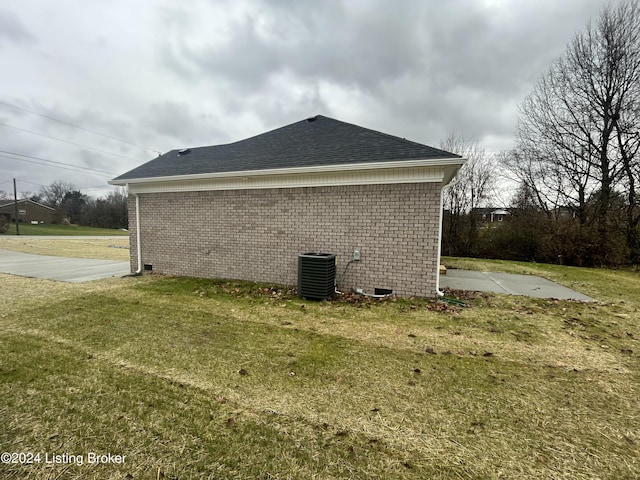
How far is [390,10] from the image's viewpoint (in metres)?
8.33

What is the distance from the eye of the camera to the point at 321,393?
2584mm

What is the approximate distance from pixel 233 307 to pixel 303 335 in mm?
2008

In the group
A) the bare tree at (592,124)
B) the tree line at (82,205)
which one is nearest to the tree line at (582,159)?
the bare tree at (592,124)

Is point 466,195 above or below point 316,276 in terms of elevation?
above

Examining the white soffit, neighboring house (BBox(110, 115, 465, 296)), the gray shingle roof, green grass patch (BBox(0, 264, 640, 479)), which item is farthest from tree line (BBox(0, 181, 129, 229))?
green grass patch (BBox(0, 264, 640, 479))

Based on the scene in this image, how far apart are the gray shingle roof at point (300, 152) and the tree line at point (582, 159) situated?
1202cm

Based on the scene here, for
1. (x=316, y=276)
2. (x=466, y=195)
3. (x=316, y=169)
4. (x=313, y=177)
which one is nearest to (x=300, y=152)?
(x=313, y=177)

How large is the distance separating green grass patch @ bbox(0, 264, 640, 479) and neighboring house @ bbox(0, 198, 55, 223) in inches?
2705

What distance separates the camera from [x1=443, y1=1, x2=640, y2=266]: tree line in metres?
12.2

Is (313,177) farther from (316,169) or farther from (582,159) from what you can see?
(582,159)

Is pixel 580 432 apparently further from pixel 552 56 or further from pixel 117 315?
pixel 552 56

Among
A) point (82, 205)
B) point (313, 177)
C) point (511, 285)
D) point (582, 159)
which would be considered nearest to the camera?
point (313, 177)

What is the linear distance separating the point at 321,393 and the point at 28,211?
76.9m

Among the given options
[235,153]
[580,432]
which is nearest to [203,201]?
[235,153]
